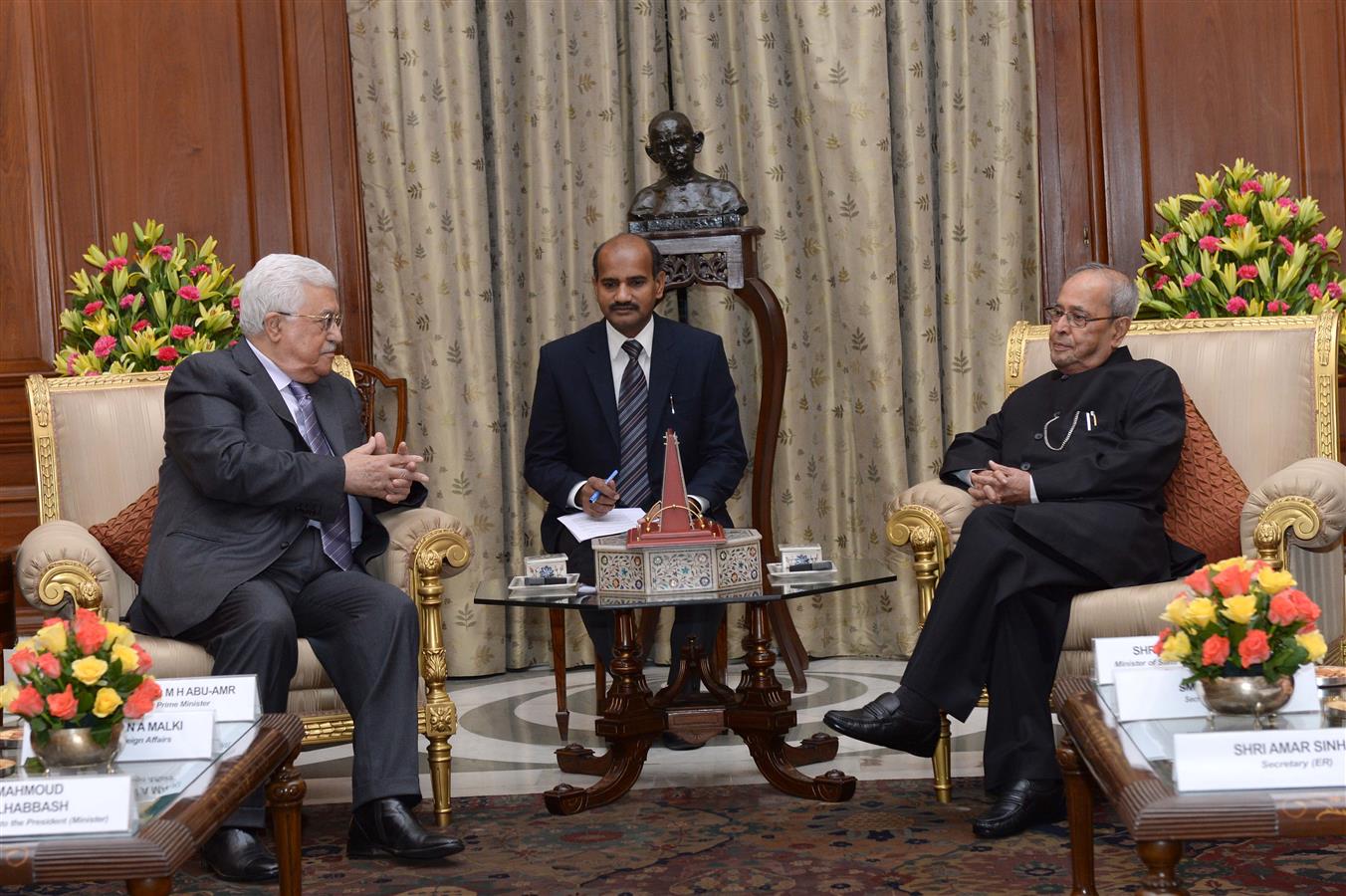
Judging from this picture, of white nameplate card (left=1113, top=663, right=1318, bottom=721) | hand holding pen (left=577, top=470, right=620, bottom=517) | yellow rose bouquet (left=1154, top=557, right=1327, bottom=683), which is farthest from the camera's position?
hand holding pen (left=577, top=470, right=620, bottom=517)

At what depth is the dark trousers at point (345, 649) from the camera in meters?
3.26

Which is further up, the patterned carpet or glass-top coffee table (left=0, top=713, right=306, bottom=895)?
glass-top coffee table (left=0, top=713, right=306, bottom=895)

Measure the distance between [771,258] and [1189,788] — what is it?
366cm

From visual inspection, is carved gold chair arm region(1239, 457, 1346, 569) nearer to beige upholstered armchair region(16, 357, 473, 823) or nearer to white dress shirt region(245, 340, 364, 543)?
beige upholstered armchair region(16, 357, 473, 823)

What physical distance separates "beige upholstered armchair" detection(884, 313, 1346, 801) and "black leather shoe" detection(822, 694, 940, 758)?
0.08 metres

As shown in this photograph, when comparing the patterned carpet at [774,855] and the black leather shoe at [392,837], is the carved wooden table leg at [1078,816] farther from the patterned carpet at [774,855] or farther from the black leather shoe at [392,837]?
the black leather shoe at [392,837]

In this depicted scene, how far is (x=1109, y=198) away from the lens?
548 centimetres

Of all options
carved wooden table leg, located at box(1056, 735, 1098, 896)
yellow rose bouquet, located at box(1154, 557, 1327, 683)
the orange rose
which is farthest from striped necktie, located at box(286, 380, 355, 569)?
yellow rose bouquet, located at box(1154, 557, 1327, 683)

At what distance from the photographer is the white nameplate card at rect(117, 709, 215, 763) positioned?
7.89 ft

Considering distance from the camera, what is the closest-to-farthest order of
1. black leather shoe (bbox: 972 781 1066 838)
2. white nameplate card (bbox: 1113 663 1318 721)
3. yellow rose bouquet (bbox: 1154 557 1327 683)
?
yellow rose bouquet (bbox: 1154 557 1327 683), white nameplate card (bbox: 1113 663 1318 721), black leather shoe (bbox: 972 781 1066 838)

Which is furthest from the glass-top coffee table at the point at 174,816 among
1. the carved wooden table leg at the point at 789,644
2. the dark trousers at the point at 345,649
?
the carved wooden table leg at the point at 789,644

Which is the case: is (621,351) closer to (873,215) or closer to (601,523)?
(601,523)

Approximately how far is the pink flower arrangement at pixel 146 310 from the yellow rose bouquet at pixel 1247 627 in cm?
337

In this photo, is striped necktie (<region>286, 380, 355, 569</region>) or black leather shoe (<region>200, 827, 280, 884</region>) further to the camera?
striped necktie (<region>286, 380, 355, 569</region>)
